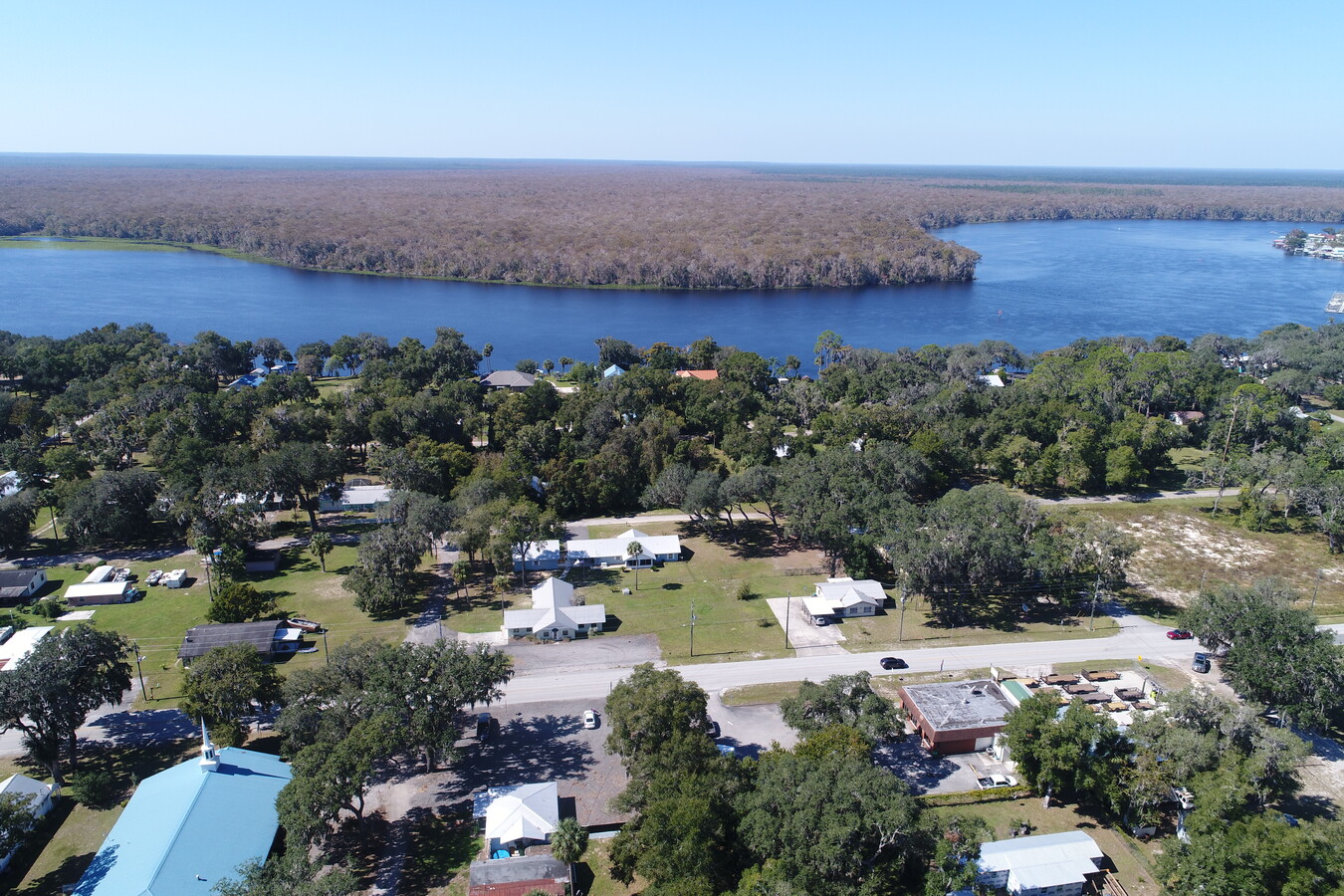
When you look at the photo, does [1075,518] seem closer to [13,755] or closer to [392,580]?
[392,580]

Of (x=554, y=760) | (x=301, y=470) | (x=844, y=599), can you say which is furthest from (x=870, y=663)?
(x=301, y=470)

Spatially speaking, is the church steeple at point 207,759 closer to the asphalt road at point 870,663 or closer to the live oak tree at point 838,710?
the asphalt road at point 870,663

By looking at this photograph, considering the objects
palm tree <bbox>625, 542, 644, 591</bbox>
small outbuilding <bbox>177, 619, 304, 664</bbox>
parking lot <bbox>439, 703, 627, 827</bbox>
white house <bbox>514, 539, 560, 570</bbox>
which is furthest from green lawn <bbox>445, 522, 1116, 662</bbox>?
small outbuilding <bbox>177, 619, 304, 664</bbox>

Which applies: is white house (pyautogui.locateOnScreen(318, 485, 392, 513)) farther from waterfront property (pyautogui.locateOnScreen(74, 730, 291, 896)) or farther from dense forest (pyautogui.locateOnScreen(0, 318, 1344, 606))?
waterfront property (pyautogui.locateOnScreen(74, 730, 291, 896))

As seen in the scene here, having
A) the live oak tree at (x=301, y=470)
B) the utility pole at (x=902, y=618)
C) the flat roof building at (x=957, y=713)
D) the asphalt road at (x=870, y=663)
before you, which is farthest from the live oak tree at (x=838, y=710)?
the live oak tree at (x=301, y=470)

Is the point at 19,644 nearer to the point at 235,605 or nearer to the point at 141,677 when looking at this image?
the point at 141,677
